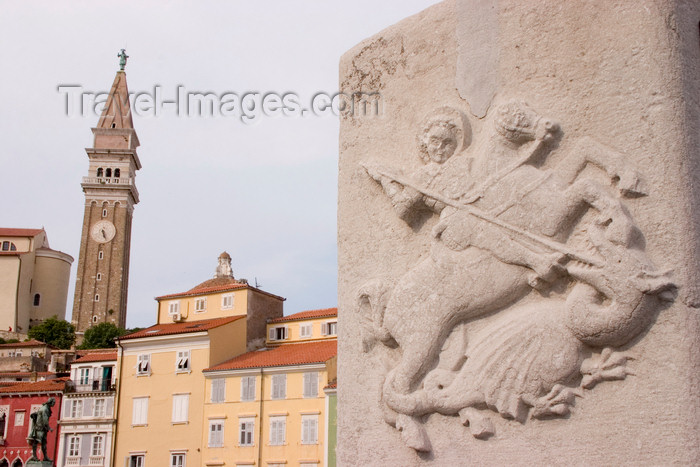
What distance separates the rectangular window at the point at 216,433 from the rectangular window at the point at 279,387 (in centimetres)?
269

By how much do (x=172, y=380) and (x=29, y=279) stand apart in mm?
42855

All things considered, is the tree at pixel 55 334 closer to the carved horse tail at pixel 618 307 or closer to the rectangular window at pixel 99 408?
the rectangular window at pixel 99 408

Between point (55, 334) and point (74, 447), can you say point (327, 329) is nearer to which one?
point (74, 447)

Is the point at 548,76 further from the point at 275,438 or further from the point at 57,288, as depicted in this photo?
the point at 57,288

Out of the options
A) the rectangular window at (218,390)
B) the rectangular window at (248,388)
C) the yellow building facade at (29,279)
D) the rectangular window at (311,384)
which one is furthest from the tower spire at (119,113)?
the rectangular window at (311,384)

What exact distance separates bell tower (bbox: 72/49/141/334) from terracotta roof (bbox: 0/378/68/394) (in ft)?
110

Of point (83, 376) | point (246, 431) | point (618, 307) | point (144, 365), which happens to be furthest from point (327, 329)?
point (618, 307)

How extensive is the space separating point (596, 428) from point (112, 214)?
78.7 m

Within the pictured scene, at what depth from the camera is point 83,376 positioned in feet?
119

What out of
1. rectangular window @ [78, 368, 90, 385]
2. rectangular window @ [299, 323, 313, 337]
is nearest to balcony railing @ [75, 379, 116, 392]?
rectangular window @ [78, 368, 90, 385]

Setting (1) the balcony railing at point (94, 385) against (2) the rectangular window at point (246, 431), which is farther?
(1) the balcony railing at point (94, 385)

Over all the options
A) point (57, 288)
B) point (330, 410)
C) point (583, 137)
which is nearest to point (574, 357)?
point (583, 137)

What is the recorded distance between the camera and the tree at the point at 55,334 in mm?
61344

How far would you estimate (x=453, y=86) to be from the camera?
3.48 m
